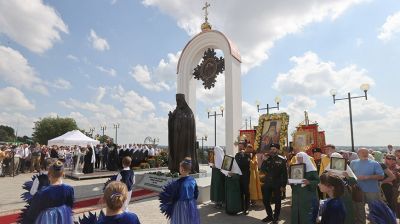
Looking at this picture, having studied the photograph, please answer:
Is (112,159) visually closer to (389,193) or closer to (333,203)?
(389,193)

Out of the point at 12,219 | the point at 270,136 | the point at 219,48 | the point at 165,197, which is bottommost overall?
the point at 12,219

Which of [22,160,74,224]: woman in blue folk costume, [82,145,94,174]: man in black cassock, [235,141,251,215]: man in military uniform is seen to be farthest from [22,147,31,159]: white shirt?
[22,160,74,224]: woman in blue folk costume

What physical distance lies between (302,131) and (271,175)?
31.9ft

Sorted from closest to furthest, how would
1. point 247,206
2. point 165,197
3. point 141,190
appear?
point 165,197 < point 247,206 < point 141,190

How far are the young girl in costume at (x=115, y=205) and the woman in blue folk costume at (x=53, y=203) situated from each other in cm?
143

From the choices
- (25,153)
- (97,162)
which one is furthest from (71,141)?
(25,153)

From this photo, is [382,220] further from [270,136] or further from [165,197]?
[270,136]

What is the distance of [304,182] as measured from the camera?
5750 mm

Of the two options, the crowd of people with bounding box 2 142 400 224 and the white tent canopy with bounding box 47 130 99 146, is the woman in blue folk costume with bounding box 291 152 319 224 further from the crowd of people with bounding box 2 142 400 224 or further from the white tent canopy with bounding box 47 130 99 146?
the white tent canopy with bounding box 47 130 99 146

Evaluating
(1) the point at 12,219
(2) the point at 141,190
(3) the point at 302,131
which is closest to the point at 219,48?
(3) the point at 302,131

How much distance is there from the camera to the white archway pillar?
13.5 metres

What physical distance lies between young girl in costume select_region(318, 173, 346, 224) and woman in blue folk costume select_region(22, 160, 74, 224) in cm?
305

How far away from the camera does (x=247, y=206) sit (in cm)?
791

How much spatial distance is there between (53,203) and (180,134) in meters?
6.58
